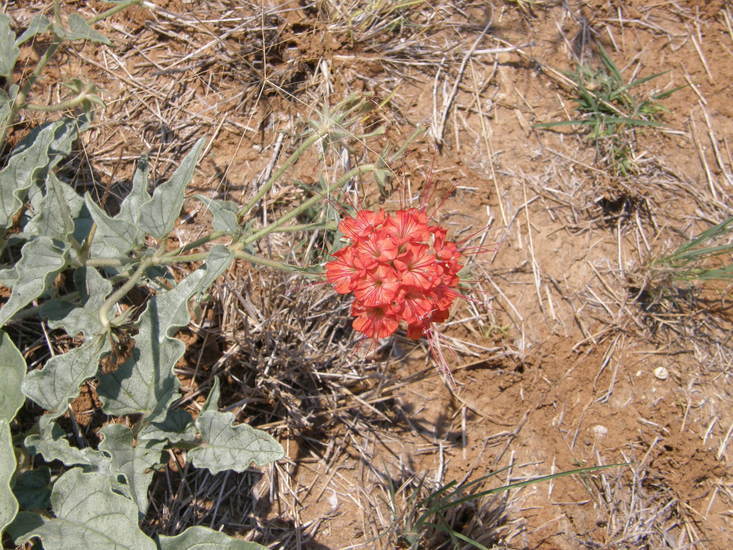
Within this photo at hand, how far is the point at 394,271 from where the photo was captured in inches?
81.3

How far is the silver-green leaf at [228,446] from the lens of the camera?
2.10m

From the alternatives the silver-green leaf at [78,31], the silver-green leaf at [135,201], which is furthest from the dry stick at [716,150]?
the silver-green leaf at [78,31]

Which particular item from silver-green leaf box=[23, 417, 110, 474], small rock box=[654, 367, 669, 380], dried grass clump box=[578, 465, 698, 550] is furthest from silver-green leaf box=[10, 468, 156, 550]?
small rock box=[654, 367, 669, 380]

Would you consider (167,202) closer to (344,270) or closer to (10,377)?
(344,270)

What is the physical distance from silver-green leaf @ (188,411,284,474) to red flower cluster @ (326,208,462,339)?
498 millimetres

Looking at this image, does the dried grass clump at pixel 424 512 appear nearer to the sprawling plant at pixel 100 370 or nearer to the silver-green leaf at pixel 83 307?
the sprawling plant at pixel 100 370

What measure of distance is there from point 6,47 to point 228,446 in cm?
162

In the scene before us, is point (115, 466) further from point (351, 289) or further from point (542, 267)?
Result: point (542, 267)

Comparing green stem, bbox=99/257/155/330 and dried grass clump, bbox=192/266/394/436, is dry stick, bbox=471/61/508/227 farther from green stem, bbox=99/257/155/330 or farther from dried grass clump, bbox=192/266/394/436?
green stem, bbox=99/257/155/330

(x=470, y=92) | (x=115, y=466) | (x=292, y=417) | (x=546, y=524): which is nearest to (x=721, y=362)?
(x=546, y=524)

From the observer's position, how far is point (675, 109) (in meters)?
3.22

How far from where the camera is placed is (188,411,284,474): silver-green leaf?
6.89ft

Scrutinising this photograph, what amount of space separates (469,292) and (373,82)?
42.5 inches

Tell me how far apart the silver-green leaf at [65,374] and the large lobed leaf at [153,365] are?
0.16m
